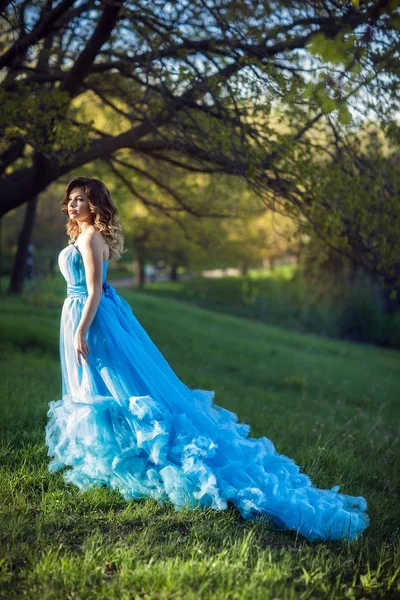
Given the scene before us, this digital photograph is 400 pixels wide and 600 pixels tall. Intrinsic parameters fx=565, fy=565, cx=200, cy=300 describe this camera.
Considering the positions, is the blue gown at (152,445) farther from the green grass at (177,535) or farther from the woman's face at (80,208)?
the woman's face at (80,208)

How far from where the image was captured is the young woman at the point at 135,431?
11.8ft

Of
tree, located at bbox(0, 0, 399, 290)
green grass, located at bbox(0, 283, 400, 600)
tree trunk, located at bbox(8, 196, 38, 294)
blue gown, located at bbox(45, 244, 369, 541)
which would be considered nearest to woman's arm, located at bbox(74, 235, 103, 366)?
blue gown, located at bbox(45, 244, 369, 541)

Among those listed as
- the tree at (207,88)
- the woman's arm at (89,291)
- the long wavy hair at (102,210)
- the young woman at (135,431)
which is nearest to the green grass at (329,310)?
the tree at (207,88)

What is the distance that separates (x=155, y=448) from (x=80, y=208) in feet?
5.71

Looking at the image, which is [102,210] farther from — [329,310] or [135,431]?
[329,310]

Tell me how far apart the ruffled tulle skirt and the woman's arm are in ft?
0.40

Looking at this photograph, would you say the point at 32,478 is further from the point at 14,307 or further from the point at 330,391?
the point at 14,307

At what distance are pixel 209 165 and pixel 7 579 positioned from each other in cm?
609

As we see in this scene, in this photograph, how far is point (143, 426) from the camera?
3715 mm

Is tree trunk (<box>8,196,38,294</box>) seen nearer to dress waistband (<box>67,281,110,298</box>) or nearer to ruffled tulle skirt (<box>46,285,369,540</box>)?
dress waistband (<box>67,281,110,298</box>)

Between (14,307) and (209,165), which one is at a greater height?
(209,165)

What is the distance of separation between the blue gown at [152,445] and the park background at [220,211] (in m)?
0.13

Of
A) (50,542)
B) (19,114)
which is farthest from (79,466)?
(19,114)

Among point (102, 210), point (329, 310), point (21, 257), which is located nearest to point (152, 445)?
point (102, 210)
